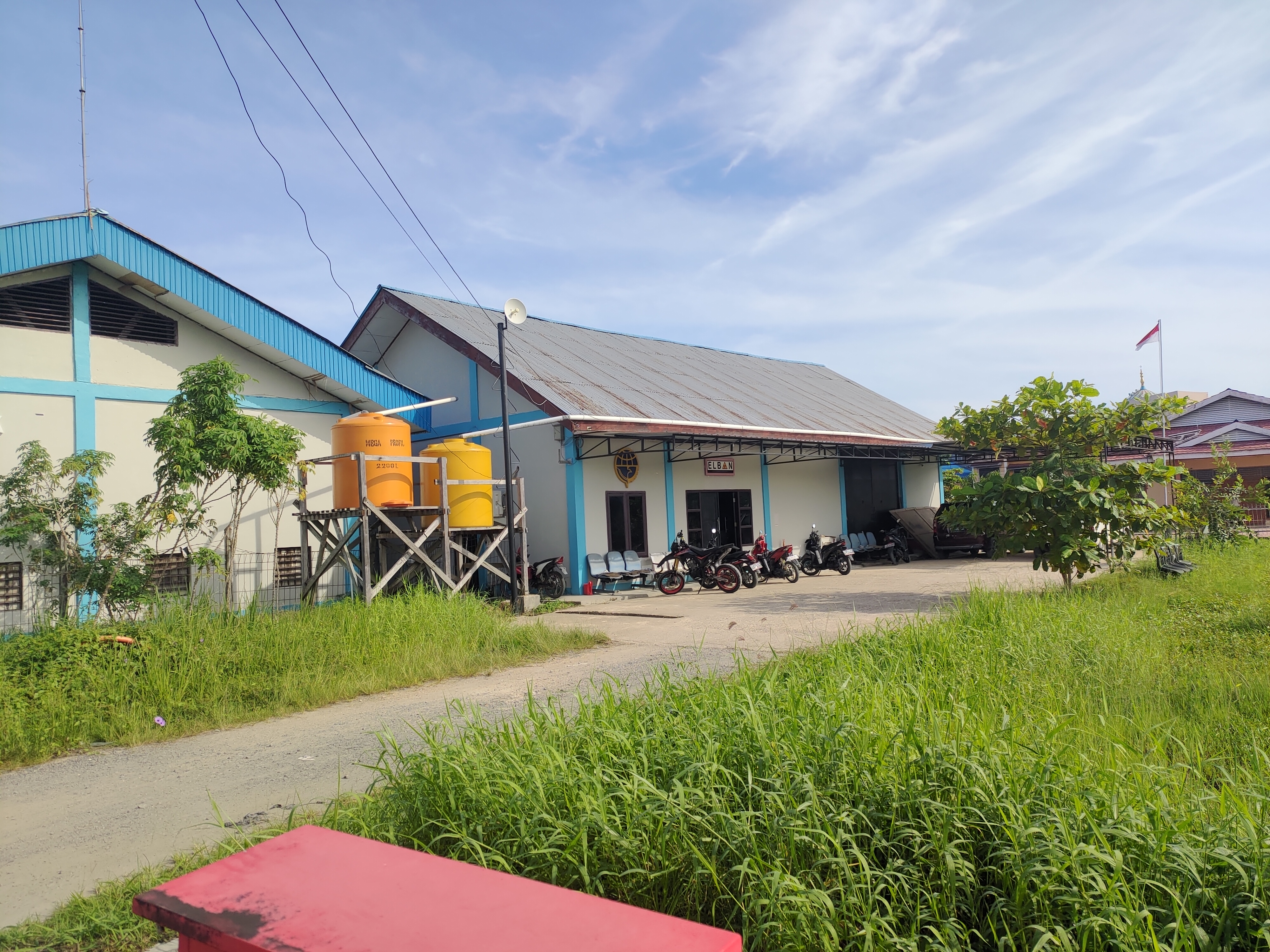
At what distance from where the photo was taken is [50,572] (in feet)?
27.3

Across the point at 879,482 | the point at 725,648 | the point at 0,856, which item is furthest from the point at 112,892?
the point at 879,482

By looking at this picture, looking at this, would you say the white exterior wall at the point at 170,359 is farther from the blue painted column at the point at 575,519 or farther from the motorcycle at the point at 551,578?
the motorcycle at the point at 551,578

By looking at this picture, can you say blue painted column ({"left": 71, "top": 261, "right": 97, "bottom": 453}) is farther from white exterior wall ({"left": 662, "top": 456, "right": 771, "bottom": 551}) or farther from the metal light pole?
white exterior wall ({"left": 662, "top": 456, "right": 771, "bottom": 551})

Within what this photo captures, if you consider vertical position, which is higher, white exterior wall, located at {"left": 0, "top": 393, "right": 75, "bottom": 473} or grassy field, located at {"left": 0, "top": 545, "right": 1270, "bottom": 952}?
white exterior wall, located at {"left": 0, "top": 393, "right": 75, "bottom": 473}

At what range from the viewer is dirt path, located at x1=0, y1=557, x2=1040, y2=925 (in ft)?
12.0

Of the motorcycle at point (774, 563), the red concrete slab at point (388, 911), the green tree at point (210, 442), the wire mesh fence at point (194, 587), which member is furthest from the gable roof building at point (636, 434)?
the red concrete slab at point (388, 911)

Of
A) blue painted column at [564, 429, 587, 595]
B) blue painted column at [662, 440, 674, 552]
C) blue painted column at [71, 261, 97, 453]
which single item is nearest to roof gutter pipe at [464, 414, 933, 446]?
blue painted column at [564, 429, 587, 595]

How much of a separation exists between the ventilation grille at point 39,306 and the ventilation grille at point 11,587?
2989 mm

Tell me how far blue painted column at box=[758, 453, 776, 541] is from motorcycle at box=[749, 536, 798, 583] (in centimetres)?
258

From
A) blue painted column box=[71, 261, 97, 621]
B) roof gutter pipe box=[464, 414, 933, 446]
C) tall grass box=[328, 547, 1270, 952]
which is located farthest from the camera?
roof gutter pipe box=[464, 414, 933, 446]

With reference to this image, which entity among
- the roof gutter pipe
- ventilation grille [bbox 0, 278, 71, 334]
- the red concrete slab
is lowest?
the red concrete slab

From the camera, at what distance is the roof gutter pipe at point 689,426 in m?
13.2

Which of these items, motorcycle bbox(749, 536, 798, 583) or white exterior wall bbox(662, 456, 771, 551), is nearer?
motorcycle bbox(749, 536, 798, 583)

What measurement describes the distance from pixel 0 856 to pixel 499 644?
4.86 meters
